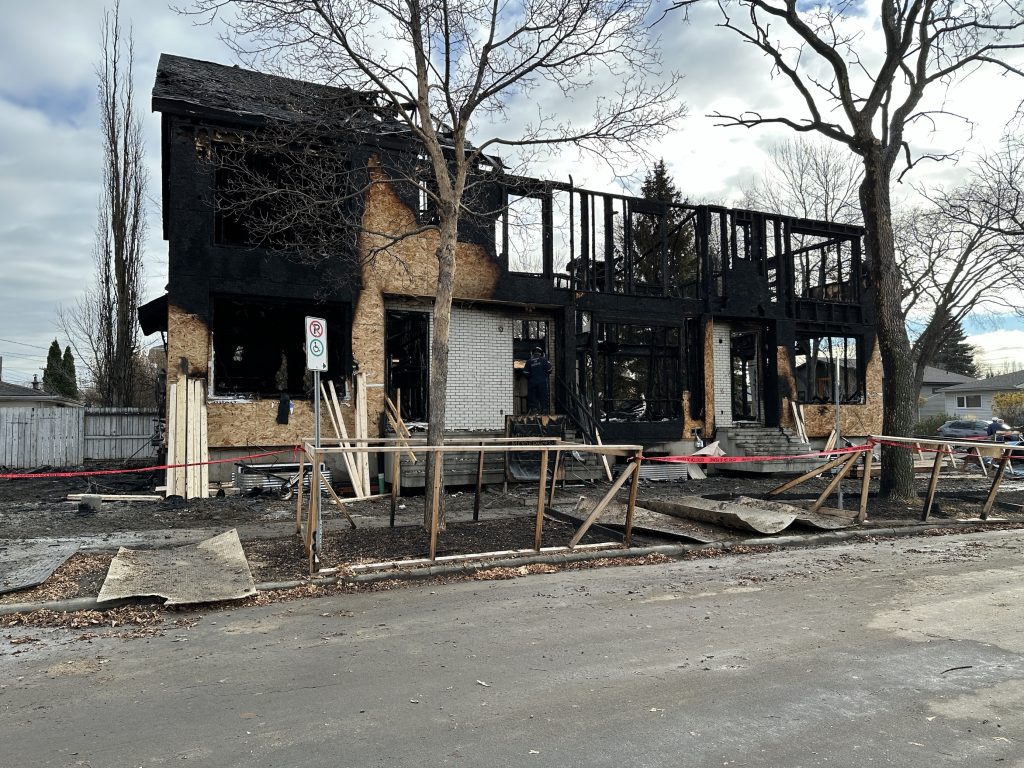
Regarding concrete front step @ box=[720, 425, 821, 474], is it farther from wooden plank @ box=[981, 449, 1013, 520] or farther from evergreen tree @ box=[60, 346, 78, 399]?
evergreen tree @ box=[60, 346, 78, 399]

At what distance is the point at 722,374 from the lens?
71.1 ft

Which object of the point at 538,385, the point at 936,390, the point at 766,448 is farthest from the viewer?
the point at 936,390

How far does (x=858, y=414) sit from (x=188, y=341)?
1989 centimetres

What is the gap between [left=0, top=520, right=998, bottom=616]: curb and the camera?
620 centimetres

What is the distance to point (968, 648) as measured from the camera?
16.5 ft

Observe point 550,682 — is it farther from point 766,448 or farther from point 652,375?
point 652,375

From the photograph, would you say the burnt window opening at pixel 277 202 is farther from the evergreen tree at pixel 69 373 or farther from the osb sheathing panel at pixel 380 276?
the evergreen tree at pixel 69 373

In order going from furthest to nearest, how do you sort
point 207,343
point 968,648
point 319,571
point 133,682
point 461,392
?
point 461,392 → point 207,343 → point 319,571 → point 968,648 → point 133,682

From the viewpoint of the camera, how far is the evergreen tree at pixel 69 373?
46781mm

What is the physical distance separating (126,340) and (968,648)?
2579 centimetres

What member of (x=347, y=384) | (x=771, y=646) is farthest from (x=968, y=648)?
(x=347, y=384)

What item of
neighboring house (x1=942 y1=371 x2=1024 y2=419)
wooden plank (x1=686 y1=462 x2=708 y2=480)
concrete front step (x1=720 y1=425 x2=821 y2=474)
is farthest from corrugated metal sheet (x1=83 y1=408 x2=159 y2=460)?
neighboring house (x1=942 y1=371 x2=1024 y2=419)

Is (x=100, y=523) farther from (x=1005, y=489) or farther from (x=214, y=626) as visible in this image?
(x=1005, y=489)

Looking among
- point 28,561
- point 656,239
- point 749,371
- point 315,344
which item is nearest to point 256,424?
point 28,561
